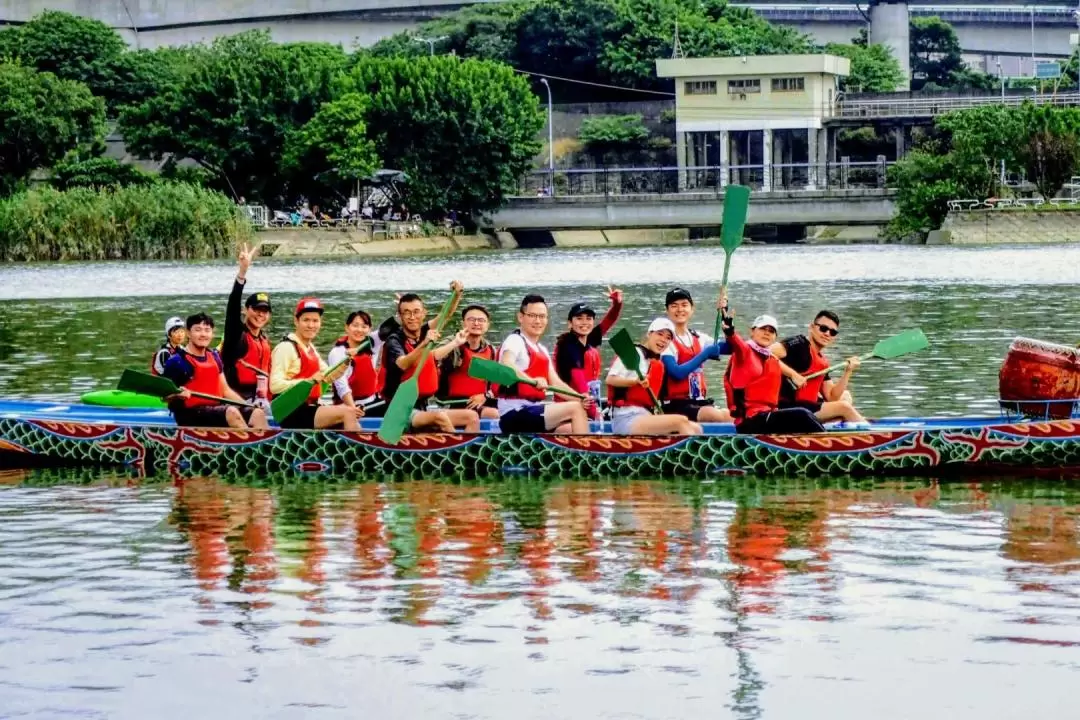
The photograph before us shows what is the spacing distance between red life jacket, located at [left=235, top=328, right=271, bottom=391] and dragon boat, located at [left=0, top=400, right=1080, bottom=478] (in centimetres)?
82

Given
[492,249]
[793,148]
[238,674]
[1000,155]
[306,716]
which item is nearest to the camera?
[306,716]

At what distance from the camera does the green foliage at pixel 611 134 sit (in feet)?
337

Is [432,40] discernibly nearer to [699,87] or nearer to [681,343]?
[699,87]

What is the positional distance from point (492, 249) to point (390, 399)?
74556mm

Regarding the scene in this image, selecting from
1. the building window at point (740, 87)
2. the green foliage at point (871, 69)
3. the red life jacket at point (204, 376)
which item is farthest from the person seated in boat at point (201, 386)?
the green foliage at point (871, 69)

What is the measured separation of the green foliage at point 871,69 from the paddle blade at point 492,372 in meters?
91.8

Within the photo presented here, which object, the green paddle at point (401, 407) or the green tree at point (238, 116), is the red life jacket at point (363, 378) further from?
the green tree at point (238, 116)

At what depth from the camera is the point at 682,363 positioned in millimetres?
16469

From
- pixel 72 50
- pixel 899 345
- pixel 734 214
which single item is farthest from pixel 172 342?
pixel 72 50

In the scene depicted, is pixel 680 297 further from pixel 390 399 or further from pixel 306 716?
pixel 306 716

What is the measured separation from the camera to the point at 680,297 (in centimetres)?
1620

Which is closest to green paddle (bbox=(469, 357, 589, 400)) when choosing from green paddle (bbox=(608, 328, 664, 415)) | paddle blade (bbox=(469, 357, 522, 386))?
paddle blade (bbox=(469, 357, 522, 386))

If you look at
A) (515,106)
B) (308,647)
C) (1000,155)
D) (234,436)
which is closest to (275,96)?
(515,106)

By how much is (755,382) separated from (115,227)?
183 ft
